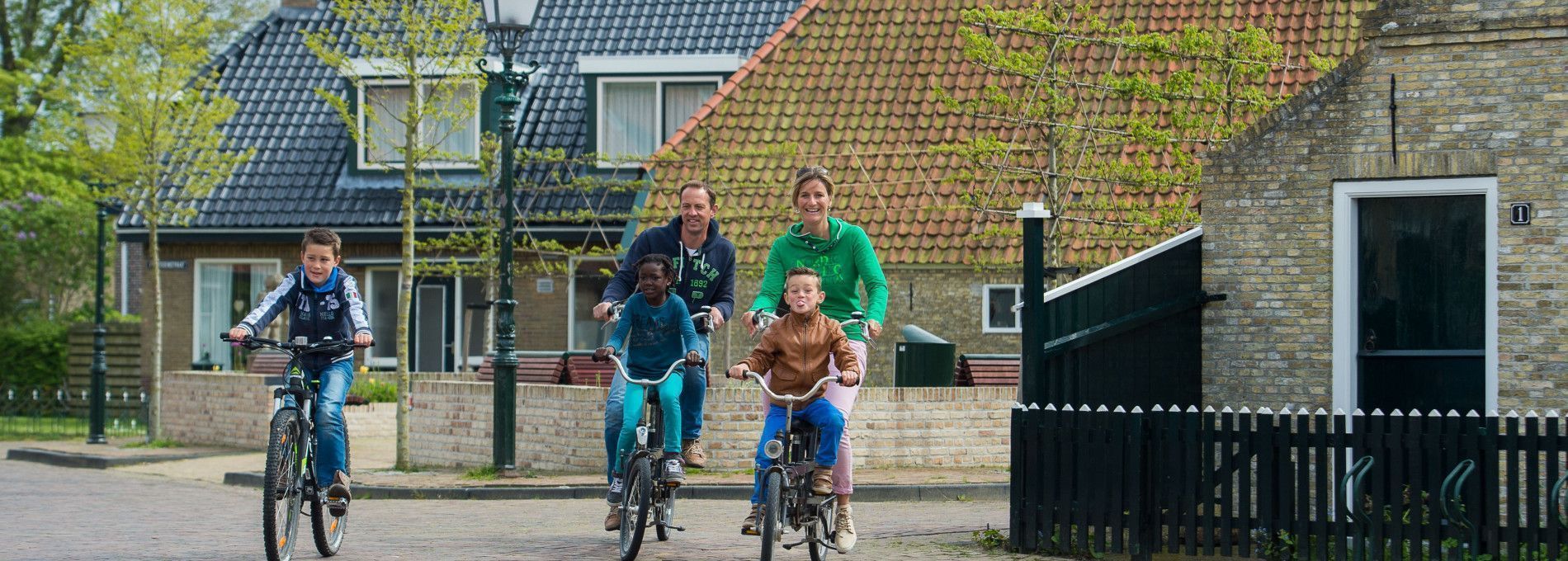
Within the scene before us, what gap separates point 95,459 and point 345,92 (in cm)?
899

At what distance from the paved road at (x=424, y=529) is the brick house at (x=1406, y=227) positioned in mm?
2167

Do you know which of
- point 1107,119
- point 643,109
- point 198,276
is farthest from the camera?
point 198,276

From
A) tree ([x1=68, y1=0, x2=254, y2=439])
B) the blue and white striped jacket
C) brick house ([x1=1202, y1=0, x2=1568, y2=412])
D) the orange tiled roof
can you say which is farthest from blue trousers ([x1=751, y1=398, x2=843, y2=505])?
Result: tree ([x1=68, y1=0, x2=254, y2=439])

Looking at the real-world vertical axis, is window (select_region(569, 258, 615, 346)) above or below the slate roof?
below

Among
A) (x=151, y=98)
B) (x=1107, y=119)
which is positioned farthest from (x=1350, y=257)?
(x=151, y=98)

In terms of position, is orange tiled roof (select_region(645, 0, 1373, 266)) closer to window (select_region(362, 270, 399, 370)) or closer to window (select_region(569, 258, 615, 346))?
window (select_region(569, 258, 615, 346))

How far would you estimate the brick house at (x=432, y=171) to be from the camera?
25.4 meters

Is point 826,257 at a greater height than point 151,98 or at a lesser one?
lesser

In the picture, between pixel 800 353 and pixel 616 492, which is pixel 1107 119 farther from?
pixel 800 353

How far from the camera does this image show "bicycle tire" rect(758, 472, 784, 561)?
827 cm

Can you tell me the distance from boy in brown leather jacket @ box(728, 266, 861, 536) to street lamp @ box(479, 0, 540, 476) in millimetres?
6548

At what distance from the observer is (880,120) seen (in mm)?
22094

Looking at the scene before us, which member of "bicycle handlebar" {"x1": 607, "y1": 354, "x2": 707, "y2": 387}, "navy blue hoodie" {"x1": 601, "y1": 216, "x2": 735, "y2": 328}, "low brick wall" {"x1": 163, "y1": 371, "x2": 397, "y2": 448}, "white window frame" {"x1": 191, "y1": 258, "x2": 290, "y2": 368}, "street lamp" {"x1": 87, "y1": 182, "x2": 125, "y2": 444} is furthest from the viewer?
"white window frame" {"x1": 191, "y1": 258, "x2": 290, "y2": 368}

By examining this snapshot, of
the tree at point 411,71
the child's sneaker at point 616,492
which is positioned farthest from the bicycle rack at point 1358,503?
the tree at point 411,71
